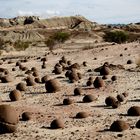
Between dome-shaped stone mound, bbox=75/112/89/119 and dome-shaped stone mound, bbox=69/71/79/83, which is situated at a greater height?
dome-shaped stone mound, bbox=69/71/79/83

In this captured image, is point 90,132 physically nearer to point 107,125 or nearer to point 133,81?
point 107,125

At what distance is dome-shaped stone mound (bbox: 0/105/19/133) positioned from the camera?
17.1 metres

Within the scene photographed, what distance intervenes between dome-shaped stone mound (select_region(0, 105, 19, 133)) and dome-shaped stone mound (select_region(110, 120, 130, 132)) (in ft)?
11.5

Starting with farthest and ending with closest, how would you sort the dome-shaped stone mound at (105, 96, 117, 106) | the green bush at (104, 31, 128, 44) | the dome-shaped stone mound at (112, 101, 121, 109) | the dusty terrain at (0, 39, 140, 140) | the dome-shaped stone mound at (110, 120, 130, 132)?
the green bush at (104, 31, 128, 44) < the dome-shaped stone mound at (105, 96, 117, 106) < the dome-shaped stone mound at (112, 101, 121, 109) < the dome-shaped stone mound at (110, 120, 130, 132) < the dusty terrain at (0, 39, 140, 140)

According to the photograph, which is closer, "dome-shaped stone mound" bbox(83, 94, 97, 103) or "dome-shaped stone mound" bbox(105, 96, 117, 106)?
"dome-shaped stone mound" bbox(105, 96, 117, 106)

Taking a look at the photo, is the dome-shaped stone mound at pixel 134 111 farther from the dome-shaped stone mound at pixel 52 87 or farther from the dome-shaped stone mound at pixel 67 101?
the dome-shaped stone mound at pixel 52 87

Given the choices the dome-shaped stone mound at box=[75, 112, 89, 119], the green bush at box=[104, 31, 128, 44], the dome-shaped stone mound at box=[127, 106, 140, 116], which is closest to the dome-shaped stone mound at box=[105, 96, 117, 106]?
the dome-shaped stone mound at box=[127, 106, 140, 116]

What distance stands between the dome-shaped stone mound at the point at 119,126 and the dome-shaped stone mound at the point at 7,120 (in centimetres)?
352

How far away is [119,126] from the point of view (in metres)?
17.0

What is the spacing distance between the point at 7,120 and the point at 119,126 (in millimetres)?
4030

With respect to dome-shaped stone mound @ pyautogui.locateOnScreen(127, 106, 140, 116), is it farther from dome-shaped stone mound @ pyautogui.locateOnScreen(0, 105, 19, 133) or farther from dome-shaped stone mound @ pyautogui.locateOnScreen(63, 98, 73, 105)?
dome-shaped stone mound @ pyautogui.locateOnScreen(0, 105, 19, 133)

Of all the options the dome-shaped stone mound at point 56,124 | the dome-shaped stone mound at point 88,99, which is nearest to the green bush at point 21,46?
the dome-shaped stone mound at point 88,99

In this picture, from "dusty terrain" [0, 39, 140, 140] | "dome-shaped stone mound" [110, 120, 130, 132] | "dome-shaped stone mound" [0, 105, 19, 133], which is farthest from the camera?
"dome-shaped stone mound" [0, 105, 19, 133]

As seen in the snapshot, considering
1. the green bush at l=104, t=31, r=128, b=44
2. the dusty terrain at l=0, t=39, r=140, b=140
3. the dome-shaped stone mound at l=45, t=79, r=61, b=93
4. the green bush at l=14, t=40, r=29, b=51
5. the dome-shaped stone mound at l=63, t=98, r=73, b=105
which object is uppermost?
the green bush at l=104, t=31, r=128, b=44
